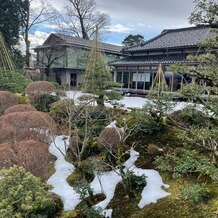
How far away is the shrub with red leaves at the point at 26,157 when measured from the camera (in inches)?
325

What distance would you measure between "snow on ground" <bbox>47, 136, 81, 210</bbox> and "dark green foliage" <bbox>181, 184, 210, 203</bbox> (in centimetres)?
324

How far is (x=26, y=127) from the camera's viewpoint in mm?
10531

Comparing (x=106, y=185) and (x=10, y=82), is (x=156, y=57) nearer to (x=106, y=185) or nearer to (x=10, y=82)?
(x=10, y=82)

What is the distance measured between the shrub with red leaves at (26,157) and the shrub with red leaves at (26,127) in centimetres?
131

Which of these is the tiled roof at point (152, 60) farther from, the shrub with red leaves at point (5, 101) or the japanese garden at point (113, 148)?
the shrub with red leaves at point (5, 101)

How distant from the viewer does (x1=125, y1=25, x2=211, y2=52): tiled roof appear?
24.5 m

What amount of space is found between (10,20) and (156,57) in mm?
15264

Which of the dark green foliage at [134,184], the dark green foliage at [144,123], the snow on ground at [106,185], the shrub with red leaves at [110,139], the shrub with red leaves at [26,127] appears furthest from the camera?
the dark green foliage at [144,123]

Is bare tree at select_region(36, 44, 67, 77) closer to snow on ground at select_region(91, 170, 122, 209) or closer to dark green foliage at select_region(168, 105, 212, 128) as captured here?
dark green foliage at select_region(168, 105, 212, 128)

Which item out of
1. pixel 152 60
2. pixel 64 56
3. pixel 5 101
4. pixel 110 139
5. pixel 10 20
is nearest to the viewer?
pixel 110 139

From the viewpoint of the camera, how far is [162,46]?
25.5 m

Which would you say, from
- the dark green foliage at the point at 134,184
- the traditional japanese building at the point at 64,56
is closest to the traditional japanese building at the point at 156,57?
the traditional japanese building at the point at 64,56

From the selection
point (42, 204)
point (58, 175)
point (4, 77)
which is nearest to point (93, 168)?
point (58, 175)

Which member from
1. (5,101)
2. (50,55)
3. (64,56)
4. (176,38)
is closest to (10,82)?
(5,101)
